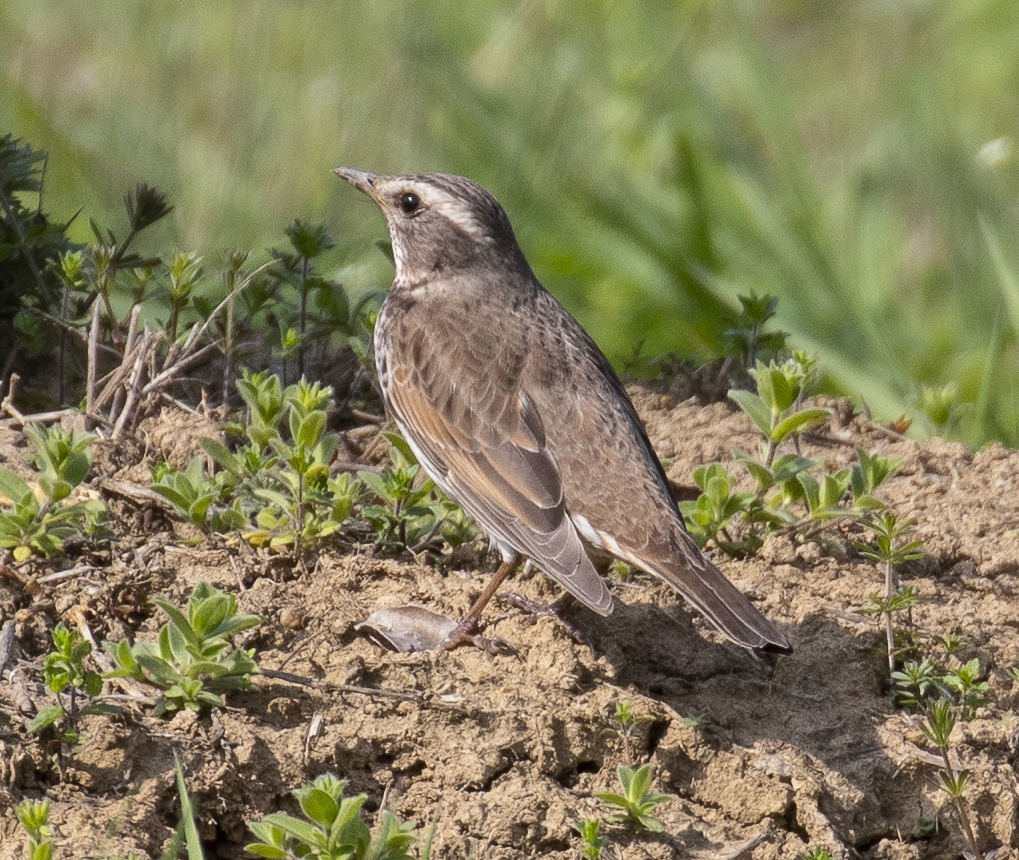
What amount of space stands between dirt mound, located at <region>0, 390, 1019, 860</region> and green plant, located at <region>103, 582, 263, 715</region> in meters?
0.09

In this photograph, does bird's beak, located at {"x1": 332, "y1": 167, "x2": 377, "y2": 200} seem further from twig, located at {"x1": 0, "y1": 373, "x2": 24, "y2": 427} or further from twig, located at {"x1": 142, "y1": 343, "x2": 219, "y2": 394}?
twig, located at {"x1": 0, "y1": 373, "x2": 24, "y2": 427}

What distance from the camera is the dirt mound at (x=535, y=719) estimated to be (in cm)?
402

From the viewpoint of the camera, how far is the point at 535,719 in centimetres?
439

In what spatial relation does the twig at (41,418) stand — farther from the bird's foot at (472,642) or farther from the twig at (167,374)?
the bird's foot at (472,642)

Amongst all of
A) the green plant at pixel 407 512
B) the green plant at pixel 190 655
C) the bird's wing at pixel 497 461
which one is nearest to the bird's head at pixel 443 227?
the bird's wing at pixel 497 461

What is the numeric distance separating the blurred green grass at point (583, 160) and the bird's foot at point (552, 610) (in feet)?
8.07

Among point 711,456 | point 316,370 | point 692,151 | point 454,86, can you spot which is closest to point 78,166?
point 454,86

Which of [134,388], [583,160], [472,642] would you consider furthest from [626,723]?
[583,160]

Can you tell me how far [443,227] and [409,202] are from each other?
0.70 ft

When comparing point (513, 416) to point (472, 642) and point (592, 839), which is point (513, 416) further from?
point (592, 839)

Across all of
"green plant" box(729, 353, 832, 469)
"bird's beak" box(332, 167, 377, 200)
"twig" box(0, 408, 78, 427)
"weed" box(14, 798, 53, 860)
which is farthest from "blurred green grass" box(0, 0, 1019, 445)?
"weed" box(14, 798, 53, 860)

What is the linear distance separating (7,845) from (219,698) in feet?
2.25

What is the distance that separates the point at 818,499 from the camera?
5234 mm

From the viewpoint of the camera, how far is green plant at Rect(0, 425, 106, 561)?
4.52 m
